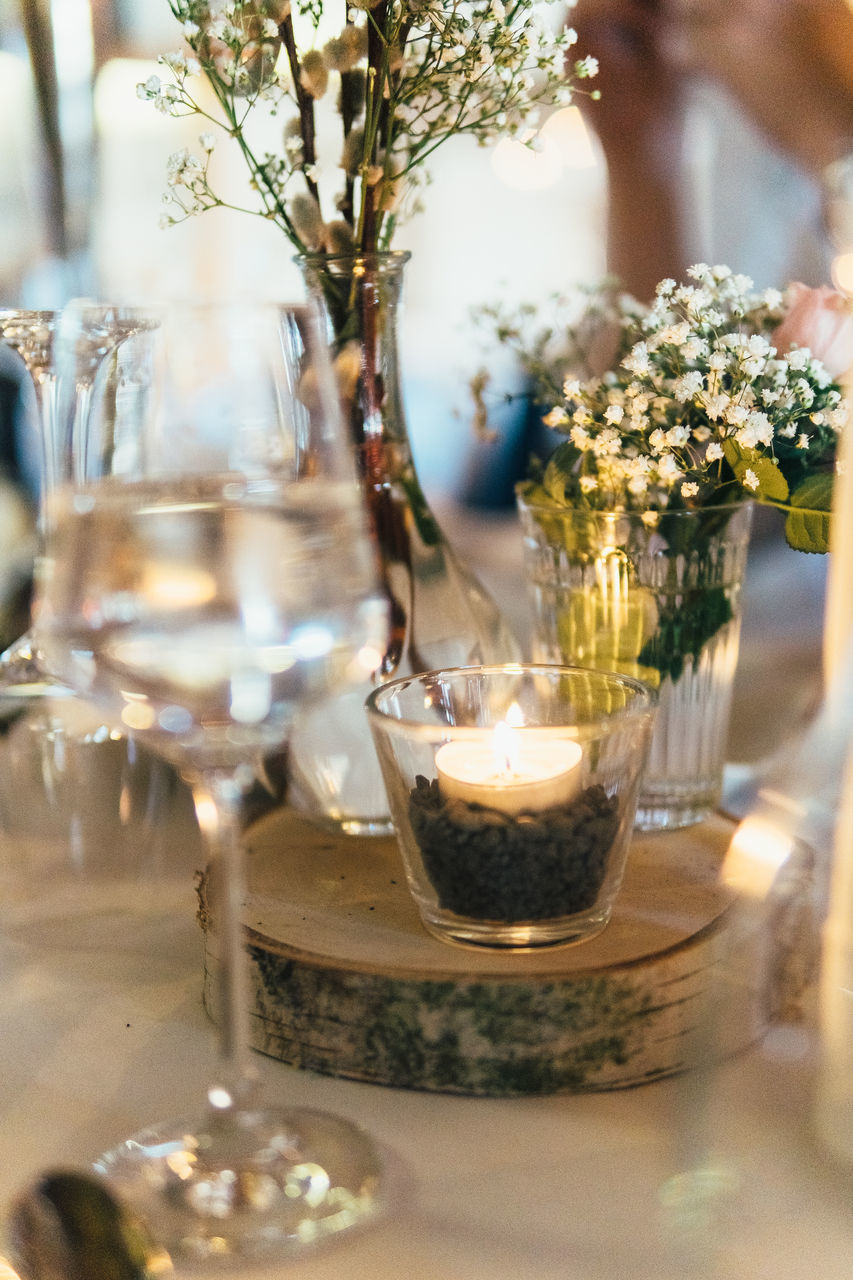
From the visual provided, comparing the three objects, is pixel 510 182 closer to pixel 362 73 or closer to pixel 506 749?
pixel 362 73

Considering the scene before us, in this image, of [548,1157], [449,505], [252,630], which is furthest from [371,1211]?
[449,505]

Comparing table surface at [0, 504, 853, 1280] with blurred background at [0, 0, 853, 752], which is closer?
table surface at [0, 504, 853, 1280]

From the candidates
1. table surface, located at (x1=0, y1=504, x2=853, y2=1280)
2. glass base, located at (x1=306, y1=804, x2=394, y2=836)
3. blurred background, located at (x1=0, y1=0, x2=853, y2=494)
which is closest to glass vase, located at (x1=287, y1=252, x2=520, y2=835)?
glass base, located at (x1=306, y1=804, x2=394, y2=836)

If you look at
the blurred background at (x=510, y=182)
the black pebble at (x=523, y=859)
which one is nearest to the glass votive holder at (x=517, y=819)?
the black pebble at (x=523, y=859)

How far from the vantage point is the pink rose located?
1.69 feet

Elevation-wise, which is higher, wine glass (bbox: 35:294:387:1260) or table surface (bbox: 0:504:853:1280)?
wine glass (bbox: 35:294:387:1260)

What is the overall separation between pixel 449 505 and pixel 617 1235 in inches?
23.4

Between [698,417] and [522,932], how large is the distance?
235mm

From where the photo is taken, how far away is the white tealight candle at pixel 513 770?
1.35 ft

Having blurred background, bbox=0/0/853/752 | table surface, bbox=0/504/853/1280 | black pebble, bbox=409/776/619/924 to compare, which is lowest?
table surface, bbox=0/504/853/1280

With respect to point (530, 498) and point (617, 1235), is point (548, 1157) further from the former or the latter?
point (530, 498)

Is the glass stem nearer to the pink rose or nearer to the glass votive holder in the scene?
the glass votive holder

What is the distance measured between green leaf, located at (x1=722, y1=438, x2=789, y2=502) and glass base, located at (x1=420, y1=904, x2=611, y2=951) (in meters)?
0.18

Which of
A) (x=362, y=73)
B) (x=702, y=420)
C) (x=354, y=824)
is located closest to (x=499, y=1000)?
(x=354, y=824)
